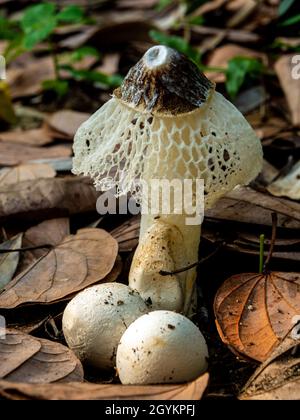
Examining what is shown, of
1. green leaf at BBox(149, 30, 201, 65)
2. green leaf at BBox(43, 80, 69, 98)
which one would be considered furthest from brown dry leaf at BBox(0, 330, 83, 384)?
green leaf at BBox(43, 80, 69, 98)

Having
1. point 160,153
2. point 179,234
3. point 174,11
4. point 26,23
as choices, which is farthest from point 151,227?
point 174,11

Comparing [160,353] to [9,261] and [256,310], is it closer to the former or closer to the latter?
[256,310]

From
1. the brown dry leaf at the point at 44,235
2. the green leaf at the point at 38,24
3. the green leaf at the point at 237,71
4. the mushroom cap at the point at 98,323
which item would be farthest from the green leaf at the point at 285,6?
the mushroom cap at the point at 98,323

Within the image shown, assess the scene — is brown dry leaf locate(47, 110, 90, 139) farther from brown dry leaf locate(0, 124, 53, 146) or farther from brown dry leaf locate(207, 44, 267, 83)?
brown dry leaf locate(207, 44, 267, 83)

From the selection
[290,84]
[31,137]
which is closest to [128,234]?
[31,137]

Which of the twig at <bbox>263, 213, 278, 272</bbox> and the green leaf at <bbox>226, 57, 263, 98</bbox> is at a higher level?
the green leaf at <bbox>226, 57, 263, 98</bbox>

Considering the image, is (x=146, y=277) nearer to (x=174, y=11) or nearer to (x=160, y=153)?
(x=160, y=153)
